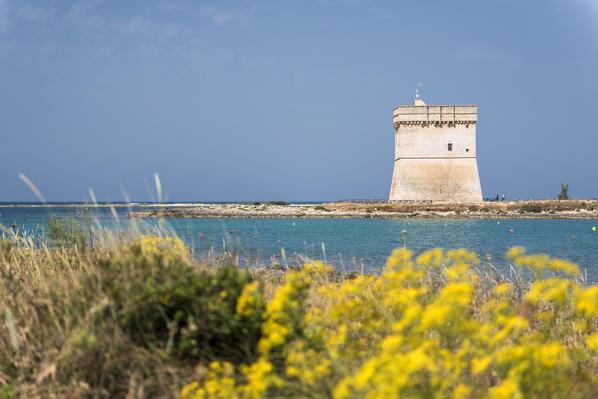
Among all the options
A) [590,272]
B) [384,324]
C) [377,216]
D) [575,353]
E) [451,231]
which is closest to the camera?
[384,324]

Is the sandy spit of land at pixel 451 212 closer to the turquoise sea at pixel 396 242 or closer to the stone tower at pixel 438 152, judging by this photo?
the stone tower at pixel 438 152

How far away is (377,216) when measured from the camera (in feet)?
110

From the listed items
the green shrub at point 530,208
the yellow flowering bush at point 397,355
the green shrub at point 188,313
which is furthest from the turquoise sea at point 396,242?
the green shrub at point 530,208

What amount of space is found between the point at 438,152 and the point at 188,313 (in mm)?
36554

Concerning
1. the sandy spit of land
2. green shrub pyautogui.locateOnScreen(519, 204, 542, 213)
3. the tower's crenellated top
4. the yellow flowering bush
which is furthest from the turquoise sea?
the tower's crenellated top

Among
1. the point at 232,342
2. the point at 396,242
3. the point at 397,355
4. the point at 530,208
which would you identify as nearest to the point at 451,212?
the point at 530,208

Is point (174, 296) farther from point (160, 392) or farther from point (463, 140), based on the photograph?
Result: point (463, 140)

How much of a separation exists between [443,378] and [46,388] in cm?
225

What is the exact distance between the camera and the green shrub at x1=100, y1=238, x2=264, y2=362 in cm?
277

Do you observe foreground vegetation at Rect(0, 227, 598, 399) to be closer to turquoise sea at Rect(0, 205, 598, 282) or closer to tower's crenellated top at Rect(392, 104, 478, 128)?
turquoise sea at Rect(0, 205, 598, 282)

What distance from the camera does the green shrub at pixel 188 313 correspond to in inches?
109

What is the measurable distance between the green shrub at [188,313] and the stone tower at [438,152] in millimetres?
35795

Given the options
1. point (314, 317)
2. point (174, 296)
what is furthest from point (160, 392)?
point (314, 317)

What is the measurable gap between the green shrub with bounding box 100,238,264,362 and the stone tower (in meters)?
35.8
